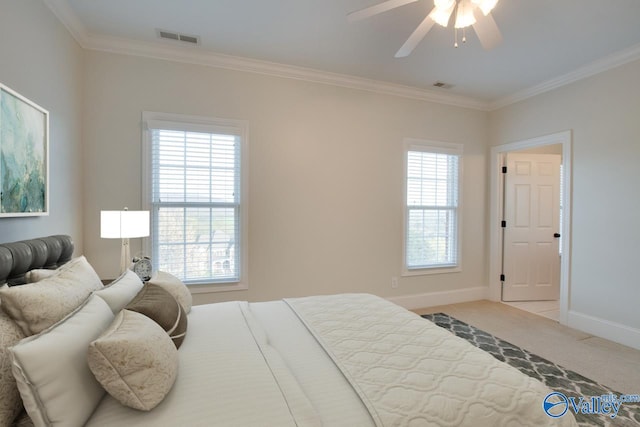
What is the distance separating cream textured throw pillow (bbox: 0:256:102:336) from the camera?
42.1 inches

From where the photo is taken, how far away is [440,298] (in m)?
4.09

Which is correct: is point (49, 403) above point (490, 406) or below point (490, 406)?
above

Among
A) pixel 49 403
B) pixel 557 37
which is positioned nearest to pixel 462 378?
pixel 49 403

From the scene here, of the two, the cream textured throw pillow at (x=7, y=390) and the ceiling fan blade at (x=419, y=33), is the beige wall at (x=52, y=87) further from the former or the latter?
the ceiling fan blade at (x=419, y=33)

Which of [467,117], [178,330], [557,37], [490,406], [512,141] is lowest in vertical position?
[490,406]

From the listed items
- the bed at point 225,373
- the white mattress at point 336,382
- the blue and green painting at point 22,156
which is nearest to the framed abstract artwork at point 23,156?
the blue and green painting at point 22,156

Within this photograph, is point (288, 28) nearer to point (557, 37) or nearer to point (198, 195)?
point (198, 195)

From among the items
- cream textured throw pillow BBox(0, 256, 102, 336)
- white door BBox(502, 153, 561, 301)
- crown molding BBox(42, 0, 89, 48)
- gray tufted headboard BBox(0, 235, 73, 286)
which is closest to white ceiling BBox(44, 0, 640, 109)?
crown molding BBox(42, 0, 89, 48)

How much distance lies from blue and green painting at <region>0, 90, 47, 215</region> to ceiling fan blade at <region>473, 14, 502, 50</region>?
269 centimetres

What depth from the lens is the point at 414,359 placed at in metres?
1.31

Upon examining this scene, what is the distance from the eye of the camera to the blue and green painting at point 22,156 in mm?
1654

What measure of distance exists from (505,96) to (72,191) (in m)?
5.02

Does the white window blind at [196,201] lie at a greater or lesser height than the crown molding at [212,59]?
lesser

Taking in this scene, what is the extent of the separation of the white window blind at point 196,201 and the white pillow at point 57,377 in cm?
200
